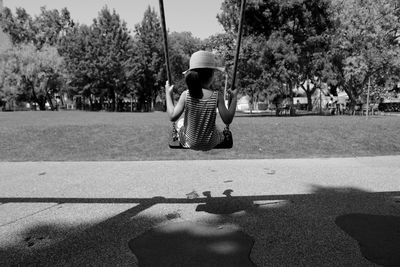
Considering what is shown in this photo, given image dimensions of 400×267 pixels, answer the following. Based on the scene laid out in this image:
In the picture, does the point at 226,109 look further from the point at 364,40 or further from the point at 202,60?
the point at 364,40

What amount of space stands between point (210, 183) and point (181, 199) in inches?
49.9

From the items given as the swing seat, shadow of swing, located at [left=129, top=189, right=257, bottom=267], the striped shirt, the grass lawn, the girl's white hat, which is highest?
the girl's white hat

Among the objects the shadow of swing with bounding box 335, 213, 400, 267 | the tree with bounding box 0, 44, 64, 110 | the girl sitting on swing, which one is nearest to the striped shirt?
the girl sitting on swing

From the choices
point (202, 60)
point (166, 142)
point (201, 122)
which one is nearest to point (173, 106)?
point (201, 122)

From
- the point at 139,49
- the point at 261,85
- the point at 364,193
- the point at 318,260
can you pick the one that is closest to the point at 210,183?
the point at 364,193

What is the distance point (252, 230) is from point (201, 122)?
59.6 inches

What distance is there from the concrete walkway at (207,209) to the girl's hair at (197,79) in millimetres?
1772

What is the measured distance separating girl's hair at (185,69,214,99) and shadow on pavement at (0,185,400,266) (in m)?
1.70

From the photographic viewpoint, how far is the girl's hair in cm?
366

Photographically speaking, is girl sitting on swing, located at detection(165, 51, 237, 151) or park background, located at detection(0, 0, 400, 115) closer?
girl sitting on swing, located at detection(165, 51, 237, 151)

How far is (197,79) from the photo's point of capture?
370 centimetres

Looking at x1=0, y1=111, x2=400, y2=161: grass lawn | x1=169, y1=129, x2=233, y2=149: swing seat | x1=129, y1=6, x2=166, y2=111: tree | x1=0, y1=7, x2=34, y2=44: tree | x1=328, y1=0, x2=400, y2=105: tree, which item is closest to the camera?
x1=169, y1=129, x2=233, y2=149: swing seat

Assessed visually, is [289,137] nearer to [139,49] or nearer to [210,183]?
[210,183]

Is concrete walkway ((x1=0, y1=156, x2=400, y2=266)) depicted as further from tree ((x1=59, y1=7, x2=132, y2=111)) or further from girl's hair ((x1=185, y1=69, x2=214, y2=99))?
tree ((x1=59, y1=7, x2=132, y2=111))
